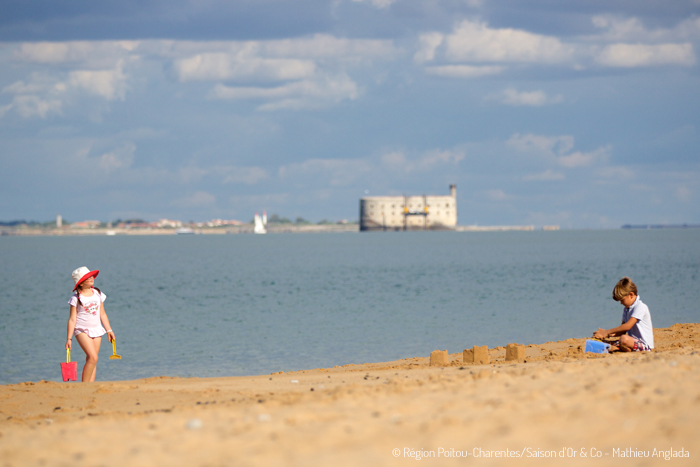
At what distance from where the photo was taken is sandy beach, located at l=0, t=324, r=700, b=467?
4.90m

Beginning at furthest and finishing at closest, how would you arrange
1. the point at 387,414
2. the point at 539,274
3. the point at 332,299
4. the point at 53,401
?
the point at 539,274 → the point at 332,299 → the point at 53,401 → the point at 387,414

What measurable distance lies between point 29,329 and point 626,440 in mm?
22376

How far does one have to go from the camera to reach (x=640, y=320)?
34.6 feet

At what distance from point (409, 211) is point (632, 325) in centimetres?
16582

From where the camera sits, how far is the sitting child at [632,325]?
10.3m

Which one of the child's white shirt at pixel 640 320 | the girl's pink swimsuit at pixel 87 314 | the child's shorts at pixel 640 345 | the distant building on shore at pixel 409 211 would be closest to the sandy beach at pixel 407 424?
the girl's pink swimsuit at pixel 87 314

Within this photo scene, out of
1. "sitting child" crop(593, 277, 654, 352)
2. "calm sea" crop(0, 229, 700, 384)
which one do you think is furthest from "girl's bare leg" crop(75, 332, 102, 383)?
"sitting child" crop(593, 277, 654, 352)

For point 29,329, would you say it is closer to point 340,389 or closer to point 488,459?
point 340,389

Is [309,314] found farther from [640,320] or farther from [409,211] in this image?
[409,211]

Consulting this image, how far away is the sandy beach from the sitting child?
5.09 ft

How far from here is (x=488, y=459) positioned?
15.6ft

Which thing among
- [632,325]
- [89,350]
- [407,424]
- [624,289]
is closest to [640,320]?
[632,325]

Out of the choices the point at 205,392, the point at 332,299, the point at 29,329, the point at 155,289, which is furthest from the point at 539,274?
the point at 205,392


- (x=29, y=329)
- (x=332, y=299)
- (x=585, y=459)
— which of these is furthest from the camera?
(x=332, y=299)
